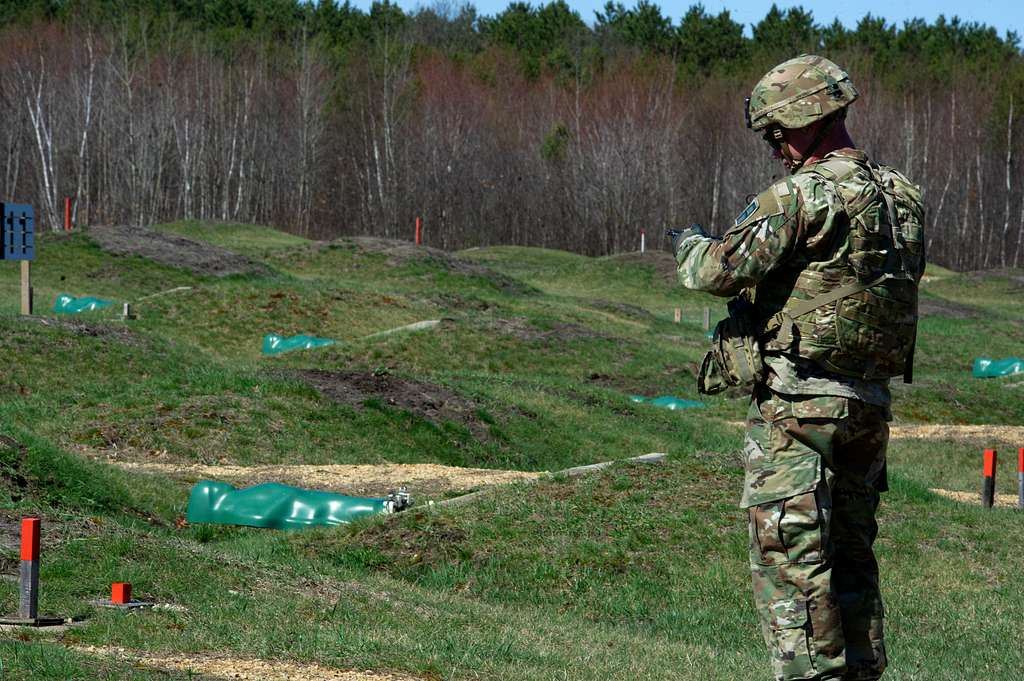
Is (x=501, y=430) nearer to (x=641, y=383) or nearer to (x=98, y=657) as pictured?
(x=641, y=383)

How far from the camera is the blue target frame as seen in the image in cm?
2216

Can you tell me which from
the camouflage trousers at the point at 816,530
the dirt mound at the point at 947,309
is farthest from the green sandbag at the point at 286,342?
the camouflage trousers at the point at 816,530

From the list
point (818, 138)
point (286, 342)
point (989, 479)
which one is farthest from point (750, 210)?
point (286, 342)

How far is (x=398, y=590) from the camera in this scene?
Result: 850 centimetres

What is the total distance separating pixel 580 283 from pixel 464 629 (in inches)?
1517

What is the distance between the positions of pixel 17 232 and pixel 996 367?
61.1 ft

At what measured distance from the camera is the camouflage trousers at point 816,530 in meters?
4.88

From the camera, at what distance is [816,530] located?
488 centimetres

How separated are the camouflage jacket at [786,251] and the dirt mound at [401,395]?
12.6 m

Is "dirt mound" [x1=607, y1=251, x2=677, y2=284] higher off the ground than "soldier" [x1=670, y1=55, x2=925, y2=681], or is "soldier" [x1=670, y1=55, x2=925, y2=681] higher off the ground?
"soldier" [x1=670, y1=55, x2=925, y2=681]

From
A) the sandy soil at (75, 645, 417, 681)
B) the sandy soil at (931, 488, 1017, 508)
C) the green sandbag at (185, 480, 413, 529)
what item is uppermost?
the sandy soil at (75, 645, 417, 681)

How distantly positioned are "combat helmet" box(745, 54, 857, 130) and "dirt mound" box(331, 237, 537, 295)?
32374mm

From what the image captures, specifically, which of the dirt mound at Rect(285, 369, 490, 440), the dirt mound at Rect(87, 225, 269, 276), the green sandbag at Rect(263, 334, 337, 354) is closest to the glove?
the dirt mound at Rect(285, 369, 490, 440)

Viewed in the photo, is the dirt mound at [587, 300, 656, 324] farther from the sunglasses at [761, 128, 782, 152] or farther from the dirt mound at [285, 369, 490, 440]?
the sunglasses at [761, 128, 782, 152]
